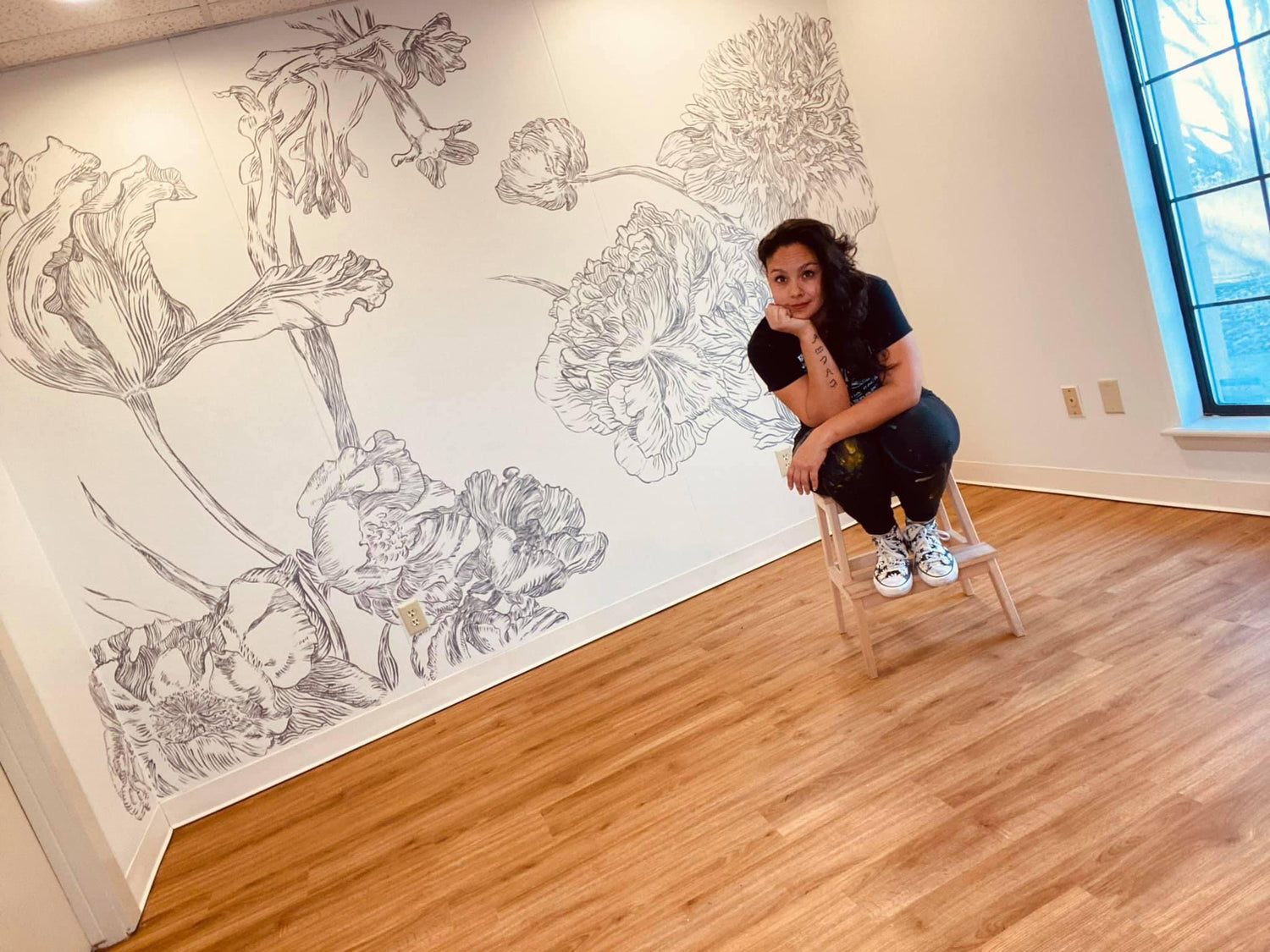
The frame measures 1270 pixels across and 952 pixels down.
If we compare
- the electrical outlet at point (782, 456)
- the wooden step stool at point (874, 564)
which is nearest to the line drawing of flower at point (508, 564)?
the electrical outlet at point (782, 456)

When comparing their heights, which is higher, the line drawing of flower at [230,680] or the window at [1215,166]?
the window at [1215,166]

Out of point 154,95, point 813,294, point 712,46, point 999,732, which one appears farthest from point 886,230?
point 154,95

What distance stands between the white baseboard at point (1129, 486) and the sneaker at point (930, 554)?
0.88 m

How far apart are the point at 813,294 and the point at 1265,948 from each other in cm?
147

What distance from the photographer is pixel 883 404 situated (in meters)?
2.13

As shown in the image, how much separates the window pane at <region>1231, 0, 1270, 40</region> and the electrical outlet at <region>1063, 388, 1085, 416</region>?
3.55 feet

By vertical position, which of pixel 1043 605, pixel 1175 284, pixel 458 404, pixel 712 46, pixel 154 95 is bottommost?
pixel 1043 605

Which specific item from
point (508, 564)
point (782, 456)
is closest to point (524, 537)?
point (508, 564)

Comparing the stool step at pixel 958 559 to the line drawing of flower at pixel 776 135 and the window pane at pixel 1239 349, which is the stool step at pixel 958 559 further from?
the line drawing of flower at pixel 776 135

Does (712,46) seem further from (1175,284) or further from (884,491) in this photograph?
(884,491)

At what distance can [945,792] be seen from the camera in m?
1.72

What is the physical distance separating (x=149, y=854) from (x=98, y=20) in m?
2.23

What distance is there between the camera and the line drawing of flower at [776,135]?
3.30 meters

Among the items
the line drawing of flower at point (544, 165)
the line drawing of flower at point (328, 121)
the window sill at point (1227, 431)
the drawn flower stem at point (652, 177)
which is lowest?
the window sill at point (1227, 431)
